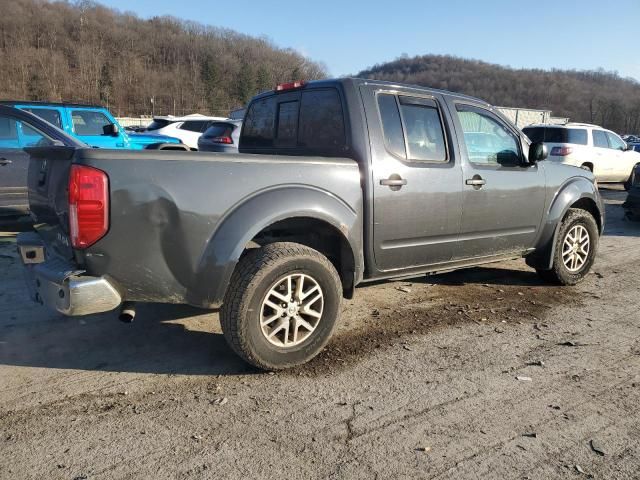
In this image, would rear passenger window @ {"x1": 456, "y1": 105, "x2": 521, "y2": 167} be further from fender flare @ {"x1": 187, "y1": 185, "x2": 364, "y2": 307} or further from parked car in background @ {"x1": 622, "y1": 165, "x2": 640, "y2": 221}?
parked car in background @ {"x1": 622, "y1": 165, "x2": 640, "y2": 221}

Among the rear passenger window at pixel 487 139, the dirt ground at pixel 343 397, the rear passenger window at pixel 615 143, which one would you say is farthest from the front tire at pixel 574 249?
the rear passenger window at pixel 615 143

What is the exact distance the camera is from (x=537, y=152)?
4.61 meters

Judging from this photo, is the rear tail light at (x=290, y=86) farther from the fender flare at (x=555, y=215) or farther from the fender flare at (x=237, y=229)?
the fender flare at (x=555, y=215)

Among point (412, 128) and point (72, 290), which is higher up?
point (412, 128)

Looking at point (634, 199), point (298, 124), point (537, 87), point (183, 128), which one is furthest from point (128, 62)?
point (298, 124)

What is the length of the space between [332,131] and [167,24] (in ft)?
378

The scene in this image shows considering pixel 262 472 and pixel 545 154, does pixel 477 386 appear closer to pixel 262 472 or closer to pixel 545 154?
pixel 262 472

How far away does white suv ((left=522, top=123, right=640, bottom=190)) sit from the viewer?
43.3 ft

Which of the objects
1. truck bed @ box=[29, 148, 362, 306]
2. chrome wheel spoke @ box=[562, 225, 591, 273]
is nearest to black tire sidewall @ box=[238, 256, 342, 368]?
truck bed @ box=[29, 148, 362, 306]

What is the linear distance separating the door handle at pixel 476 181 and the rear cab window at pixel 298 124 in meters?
1.18

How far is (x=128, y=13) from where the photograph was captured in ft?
336

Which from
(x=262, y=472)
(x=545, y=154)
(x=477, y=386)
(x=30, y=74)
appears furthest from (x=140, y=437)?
(x=30, y=74)

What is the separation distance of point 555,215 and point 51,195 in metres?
4.37

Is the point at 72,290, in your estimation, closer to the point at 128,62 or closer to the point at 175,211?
the point at 175,211
